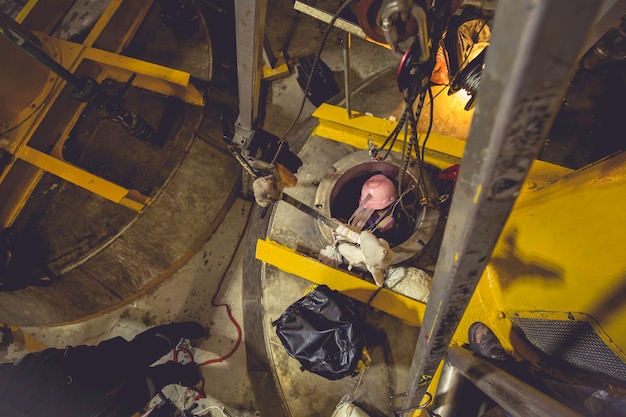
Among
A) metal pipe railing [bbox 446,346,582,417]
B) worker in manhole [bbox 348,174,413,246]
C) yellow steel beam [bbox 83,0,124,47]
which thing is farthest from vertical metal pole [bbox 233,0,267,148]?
metal pipe railing [bbox 446,346,582,417]

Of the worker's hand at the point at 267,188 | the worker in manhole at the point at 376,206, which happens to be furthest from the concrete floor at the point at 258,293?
the worker's hand at the point at 267,188

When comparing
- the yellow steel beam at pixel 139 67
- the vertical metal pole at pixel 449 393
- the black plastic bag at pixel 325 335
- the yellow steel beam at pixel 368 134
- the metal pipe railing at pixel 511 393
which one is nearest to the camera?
the metal pipe railing at pixel 511 393

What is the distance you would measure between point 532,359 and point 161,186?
3663mm

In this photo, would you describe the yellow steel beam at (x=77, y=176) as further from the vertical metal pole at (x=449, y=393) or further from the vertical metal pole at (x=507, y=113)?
the vertical metal pole at (x=507, y=113)

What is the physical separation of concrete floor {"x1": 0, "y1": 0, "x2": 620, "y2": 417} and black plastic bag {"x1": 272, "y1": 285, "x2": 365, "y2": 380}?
32 cm

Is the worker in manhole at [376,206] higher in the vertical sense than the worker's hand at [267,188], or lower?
higher

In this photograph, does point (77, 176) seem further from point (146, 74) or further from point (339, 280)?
point (339, 280)

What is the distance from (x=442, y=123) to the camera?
3.49 m

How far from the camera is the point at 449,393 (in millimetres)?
2191

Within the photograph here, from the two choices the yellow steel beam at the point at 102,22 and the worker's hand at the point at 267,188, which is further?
the yellow steel beam at the point at 102,22

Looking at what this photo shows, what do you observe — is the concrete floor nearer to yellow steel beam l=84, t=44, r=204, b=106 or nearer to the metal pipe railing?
yellow steel beam l=84, t=44, r=204, b=106

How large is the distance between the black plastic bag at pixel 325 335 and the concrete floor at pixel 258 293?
0.32 meters

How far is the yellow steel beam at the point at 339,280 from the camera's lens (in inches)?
112

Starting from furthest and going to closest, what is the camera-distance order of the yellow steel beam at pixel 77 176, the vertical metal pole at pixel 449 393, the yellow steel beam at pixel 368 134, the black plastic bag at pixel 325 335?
the yellow steel beam at pixel 77 176 → the yellow steel beam at pixel 368 134 → the black plastic bag at pixel 325 335 → the vertical metal pole at pixel 449 393
